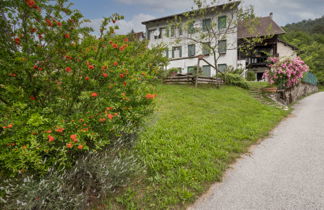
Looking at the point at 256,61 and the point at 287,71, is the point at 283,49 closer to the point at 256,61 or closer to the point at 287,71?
the point at 256,61

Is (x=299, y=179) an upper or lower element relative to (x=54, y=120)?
lower

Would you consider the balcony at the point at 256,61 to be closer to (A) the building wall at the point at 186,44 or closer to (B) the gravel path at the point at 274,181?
(A) the building wall at the point at 186,44

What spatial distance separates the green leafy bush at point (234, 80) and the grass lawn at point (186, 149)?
7.54 m

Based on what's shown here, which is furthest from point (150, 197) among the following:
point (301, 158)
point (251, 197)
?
point (301, 158)

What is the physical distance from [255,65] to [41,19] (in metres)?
27.9

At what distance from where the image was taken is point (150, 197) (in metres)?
2.92

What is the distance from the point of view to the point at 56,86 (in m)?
2.68

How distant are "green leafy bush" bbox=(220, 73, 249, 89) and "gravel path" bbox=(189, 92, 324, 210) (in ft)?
35.4

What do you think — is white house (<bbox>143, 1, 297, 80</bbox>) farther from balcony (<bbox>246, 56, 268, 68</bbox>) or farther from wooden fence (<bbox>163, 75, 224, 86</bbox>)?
wooden fence (<bbox>163, 75, 224, 86</bbox>)

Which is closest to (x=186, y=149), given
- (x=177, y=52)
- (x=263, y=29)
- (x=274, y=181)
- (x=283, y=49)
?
(x=274, y=181)

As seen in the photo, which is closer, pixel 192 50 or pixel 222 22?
pixel 222 22

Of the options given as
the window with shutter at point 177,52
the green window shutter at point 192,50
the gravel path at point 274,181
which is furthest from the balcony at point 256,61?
the gravel path at point 274,181

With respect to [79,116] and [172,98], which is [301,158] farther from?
[172,98]

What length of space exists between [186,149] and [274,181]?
1807 millimetres
